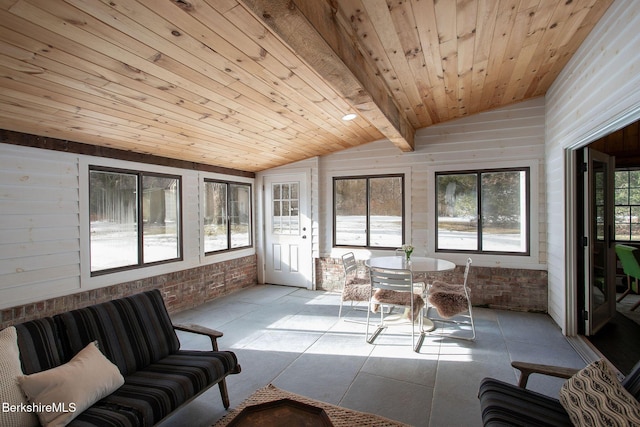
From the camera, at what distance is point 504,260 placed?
4875 mm

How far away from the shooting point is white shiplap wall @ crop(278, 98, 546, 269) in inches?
185

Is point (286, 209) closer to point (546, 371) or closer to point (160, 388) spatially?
point (160, 388)

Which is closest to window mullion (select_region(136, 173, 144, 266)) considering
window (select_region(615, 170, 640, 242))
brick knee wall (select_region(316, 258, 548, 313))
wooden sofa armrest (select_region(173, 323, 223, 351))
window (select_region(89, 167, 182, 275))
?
window (select_region(89, 167, 182, 275))

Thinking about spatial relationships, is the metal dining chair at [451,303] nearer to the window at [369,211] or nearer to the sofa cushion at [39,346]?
the window at [369,211]

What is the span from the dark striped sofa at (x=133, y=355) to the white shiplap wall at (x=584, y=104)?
11.6 ft

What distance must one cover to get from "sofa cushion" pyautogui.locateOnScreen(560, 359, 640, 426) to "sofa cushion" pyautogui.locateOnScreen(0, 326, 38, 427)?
2.72 metres

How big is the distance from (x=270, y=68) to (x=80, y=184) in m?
2.60

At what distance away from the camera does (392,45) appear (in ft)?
8.82

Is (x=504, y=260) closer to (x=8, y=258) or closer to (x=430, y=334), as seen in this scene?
(x=430, y=334)

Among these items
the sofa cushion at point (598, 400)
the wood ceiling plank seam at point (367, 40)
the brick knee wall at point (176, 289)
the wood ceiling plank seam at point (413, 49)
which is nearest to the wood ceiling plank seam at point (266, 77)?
the wood ceiling plank seam at point (367, 40)

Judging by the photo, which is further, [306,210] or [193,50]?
[306,210]

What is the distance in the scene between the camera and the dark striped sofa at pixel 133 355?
184cm

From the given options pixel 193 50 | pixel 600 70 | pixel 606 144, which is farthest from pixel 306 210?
pixel 606 144

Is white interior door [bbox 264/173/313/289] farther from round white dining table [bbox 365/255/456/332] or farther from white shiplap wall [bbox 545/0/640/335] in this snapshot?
white shiplap wall [bbox 545/0/640/335]
